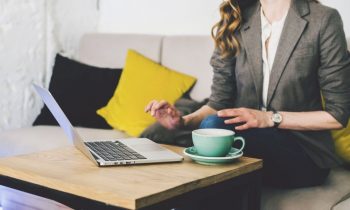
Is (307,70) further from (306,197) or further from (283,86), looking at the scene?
(306,197)

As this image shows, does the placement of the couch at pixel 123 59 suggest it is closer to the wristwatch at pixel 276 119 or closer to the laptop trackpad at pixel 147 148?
the wristwatch at pixel 276 119

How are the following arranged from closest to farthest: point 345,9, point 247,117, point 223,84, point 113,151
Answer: point 113,151 → point 247,117 → point 223,84 → point 345,9

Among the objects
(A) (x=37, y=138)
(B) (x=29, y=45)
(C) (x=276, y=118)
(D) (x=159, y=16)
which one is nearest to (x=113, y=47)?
(D) (x=159, y=16)

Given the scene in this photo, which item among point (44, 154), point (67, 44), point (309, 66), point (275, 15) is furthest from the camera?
point (67, 44)

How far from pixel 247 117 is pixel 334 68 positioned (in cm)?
32

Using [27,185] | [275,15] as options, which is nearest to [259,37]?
[275,15]

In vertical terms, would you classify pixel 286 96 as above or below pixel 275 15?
below

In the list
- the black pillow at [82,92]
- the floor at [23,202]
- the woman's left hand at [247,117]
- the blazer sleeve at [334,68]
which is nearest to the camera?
the floor at [23,202]

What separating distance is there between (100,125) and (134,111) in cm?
20

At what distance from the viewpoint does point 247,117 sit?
143cm

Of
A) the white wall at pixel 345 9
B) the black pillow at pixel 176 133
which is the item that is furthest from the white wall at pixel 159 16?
the white wall at pixel 345 9

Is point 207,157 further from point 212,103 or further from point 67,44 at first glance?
point 67,44

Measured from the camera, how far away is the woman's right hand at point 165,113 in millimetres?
1445

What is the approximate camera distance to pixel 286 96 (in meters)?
1.59
